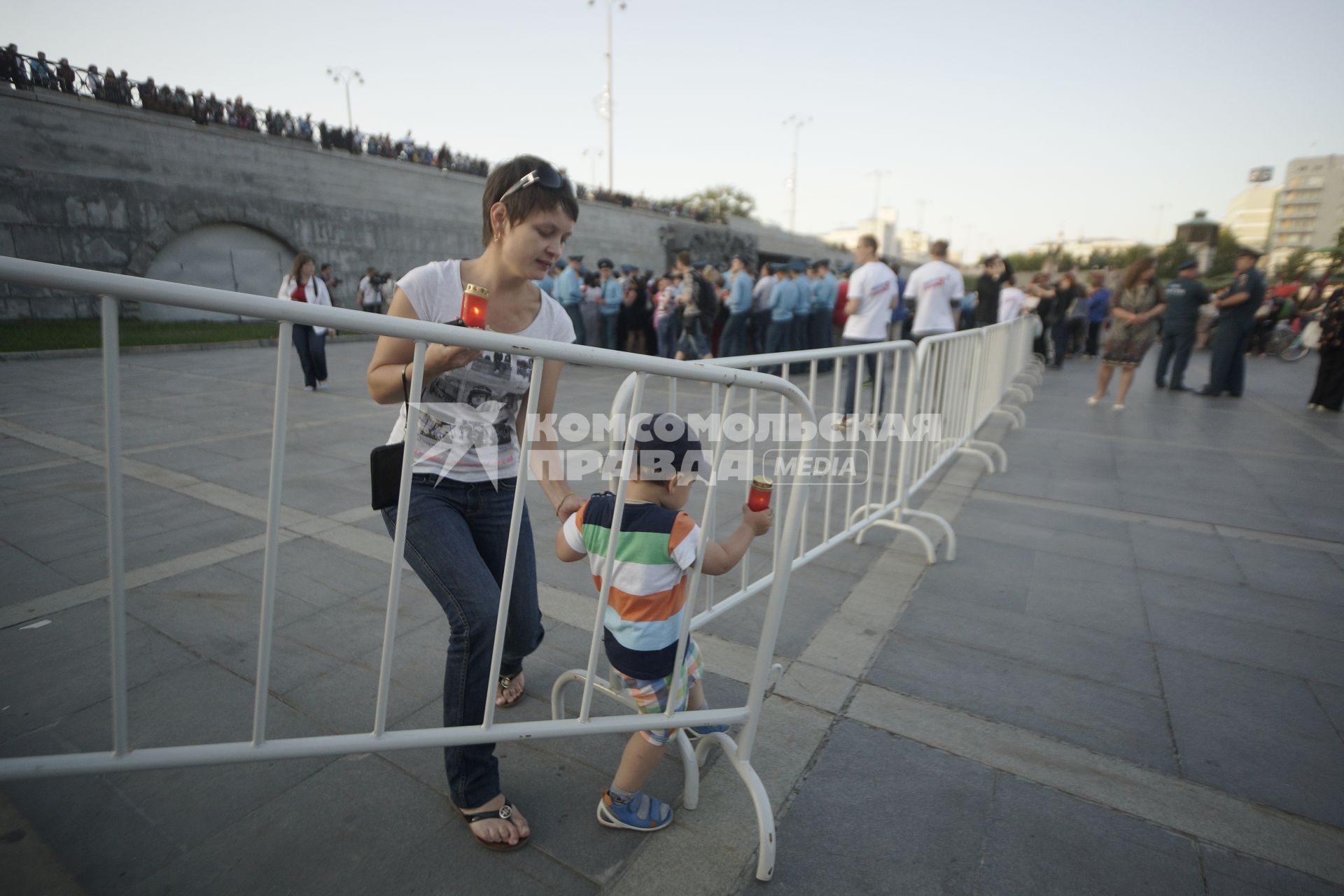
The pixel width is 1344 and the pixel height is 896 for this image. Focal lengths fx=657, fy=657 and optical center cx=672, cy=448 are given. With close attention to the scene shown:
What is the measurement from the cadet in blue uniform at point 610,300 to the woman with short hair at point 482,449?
11.9m

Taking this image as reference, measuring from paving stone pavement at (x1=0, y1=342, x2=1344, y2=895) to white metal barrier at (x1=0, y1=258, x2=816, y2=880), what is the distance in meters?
0.38

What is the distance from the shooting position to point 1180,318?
10.2m

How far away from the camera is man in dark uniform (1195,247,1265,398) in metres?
9.40

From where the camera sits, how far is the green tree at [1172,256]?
3894 cm

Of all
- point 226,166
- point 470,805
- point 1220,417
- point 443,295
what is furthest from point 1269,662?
point 226,166

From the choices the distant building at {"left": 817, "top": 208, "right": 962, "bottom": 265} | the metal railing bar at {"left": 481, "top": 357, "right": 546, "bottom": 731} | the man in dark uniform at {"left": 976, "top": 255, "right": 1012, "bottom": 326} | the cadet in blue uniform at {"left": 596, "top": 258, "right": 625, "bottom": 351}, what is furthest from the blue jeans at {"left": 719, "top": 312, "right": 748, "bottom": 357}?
the distant building at {"left": 817, "top": 208, "right": 962, "bottom": 265}

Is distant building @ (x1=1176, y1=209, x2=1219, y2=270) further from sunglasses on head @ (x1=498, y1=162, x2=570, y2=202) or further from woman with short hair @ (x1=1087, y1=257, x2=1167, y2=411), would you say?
sunglasses on head @ (x1=498, y1=162, x2=570, y2=202)

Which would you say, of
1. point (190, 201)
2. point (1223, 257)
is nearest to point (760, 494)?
point (190, 201)

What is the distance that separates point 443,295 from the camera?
193 cm

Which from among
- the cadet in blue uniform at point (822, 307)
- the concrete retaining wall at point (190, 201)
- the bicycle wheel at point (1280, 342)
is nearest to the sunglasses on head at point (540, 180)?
the cadet in blue uniform at point (822, 307)

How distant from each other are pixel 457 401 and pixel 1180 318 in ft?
39.6

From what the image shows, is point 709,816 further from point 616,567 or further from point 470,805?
point 616,567

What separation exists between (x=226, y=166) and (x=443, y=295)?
22.2m

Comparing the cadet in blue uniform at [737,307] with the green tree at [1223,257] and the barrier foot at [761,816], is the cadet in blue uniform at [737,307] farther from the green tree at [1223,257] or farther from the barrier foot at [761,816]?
the green tree at [1223,257]
